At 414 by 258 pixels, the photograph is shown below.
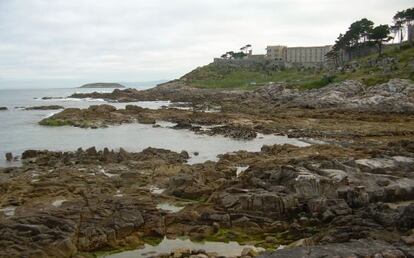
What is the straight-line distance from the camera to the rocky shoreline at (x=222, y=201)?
63.6ft

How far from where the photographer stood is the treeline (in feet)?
356

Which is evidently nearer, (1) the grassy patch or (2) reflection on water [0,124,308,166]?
(2) reflection on water [0,124,308,166]

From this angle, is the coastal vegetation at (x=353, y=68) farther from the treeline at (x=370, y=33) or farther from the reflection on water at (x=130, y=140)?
the reflection on water at (x=130, y=140)

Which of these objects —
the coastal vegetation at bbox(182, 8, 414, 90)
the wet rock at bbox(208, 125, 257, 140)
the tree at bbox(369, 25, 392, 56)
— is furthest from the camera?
the tree at bbox(369, 25, 392, 56)

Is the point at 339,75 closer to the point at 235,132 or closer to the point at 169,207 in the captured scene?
the point at 235,132

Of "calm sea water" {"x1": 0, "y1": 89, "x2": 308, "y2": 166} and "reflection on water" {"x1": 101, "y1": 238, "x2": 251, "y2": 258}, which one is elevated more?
"calm sea water" {"x1": 0, "y1": 89, "x2": 308, "y2": 166}

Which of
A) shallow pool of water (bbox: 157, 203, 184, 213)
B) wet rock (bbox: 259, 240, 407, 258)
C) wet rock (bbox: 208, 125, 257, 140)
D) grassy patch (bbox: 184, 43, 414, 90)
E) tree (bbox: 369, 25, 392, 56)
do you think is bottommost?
shallow pool of water (bbox: 157, 203, 184, 213)

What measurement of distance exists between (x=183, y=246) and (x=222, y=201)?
4.85m

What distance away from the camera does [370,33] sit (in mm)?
111938

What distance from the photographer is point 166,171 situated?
35.4 metres

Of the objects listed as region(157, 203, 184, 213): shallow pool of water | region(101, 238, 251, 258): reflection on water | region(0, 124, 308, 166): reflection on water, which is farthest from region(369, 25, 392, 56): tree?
region(101, 238, 251, 258): reflection on water

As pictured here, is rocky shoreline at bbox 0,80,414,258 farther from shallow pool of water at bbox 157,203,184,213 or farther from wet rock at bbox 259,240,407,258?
shallow pool of water at bbox 157,203,184,213

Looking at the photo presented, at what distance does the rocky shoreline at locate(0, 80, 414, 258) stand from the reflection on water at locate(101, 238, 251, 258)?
496mm

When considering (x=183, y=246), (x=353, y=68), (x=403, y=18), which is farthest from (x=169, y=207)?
(x=403, y=18)
